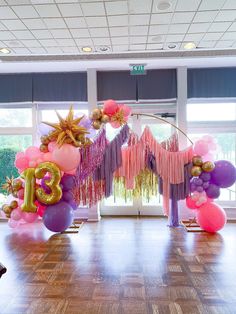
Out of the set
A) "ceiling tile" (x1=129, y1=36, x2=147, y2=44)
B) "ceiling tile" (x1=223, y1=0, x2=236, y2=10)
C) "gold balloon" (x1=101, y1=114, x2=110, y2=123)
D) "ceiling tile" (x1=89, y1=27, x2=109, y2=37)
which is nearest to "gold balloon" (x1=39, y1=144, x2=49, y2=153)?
"gold balloon" (x1=101, y1=114, x2=110, y2=123)

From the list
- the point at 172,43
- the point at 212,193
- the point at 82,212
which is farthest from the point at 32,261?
the point at 172,43

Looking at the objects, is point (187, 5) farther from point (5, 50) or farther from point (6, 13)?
point (5, 50)

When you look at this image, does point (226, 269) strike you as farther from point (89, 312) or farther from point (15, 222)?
point (15, 222)

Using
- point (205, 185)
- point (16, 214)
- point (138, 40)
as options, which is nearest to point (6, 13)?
point (138, 40)

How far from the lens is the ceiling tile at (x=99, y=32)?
3330mm

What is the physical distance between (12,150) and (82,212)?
2.04 meters

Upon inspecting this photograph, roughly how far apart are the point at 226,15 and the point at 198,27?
0.36 m

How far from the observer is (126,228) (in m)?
4.74

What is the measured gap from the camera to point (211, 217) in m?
4.28

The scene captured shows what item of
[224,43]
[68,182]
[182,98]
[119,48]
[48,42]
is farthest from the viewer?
[182,98]

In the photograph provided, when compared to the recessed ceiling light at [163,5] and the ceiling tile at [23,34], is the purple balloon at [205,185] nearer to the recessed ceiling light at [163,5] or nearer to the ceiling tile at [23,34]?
the recessed ceiling light at [163,5]

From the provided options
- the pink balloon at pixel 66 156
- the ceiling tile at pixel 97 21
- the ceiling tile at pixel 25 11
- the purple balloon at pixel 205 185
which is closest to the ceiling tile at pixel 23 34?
the ceiling tile at pixel 25 11

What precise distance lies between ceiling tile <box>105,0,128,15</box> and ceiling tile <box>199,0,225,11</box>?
32.3 inches

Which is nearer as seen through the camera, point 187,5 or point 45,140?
point 187,5
